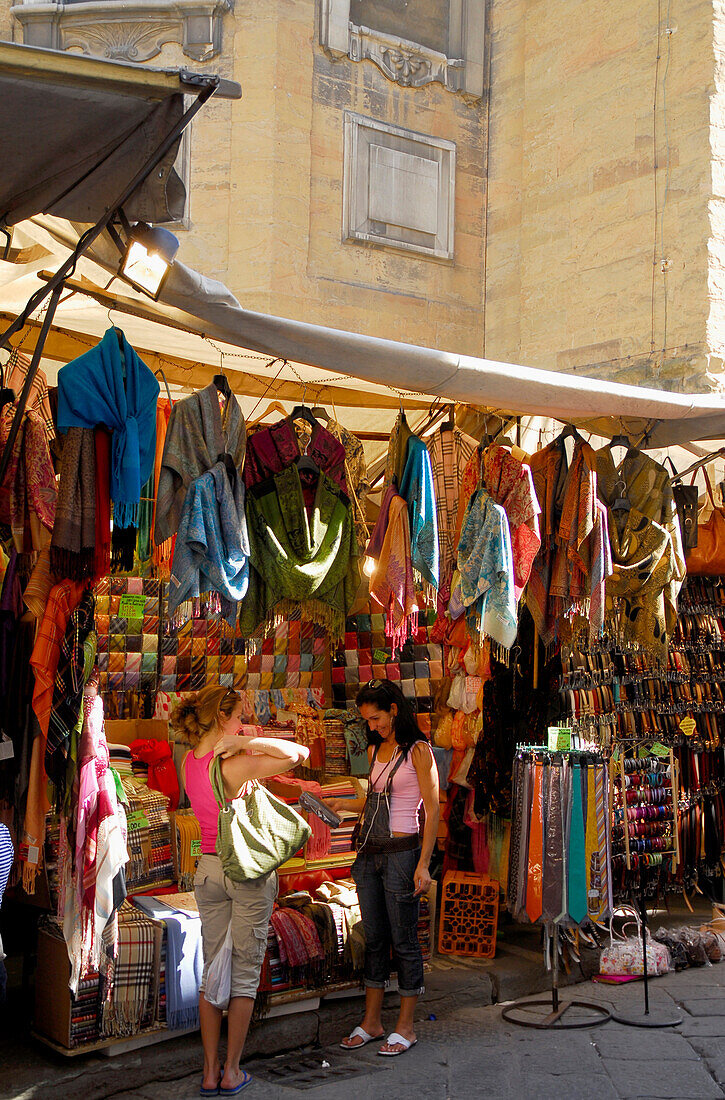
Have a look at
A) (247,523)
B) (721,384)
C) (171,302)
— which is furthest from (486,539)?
(721,384)

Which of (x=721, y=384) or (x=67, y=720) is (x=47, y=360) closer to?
(x=67, y=720)

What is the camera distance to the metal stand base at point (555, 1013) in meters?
4.86

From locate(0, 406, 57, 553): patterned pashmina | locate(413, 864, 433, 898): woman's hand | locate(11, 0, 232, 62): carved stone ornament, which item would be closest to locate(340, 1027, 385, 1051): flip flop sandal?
locate(413, 864, 433, 898): woman's hand

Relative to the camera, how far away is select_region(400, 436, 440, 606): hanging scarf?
166 inches

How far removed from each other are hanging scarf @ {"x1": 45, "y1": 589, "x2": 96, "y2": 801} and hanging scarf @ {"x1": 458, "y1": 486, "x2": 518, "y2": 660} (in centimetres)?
160

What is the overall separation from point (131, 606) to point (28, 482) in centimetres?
237

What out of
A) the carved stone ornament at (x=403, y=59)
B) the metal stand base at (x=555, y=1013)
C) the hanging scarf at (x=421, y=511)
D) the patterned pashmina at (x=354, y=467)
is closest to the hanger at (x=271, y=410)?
the patterned pashmina at (x=354, y=467)

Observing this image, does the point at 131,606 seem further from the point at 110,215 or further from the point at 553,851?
the point at 110,215

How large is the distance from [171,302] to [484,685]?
11.1 feet

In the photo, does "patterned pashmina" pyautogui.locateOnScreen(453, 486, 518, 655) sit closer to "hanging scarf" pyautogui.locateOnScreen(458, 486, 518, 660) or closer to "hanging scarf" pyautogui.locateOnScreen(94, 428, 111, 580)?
"hanging scarf" pyautogui.locateOnScreen(458, 486, 518, 660)

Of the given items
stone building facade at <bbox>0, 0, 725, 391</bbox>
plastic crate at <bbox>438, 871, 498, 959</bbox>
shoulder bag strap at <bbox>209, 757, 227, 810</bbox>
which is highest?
stone building facade at <bbox>0, 0, 725, 391</bbox>

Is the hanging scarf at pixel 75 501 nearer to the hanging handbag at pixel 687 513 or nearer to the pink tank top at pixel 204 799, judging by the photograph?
the pink tank top at pixel 204 799

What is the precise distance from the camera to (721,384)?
1148cm

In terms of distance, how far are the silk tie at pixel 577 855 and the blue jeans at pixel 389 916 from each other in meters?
0.96
